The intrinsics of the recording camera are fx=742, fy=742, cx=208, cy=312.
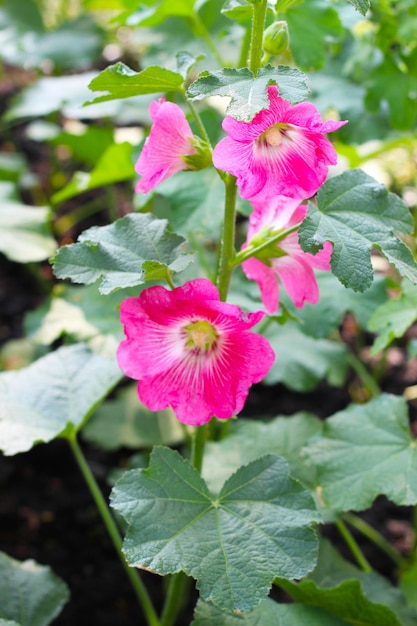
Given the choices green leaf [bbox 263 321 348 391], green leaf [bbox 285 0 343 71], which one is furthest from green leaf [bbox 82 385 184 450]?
green leaf [bbox 285 0 343 71]

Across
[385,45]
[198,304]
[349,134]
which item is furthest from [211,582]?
[385,45]

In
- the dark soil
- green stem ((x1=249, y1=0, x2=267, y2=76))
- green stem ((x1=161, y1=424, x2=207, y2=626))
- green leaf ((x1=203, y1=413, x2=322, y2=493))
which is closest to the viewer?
green stem ((x1=249, y1=0, x2=267, y2=76))

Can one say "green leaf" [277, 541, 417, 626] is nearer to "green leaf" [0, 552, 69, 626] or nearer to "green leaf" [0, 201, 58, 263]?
"green leaf" [0, 552, 69, 626]

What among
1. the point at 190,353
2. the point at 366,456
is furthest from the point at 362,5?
the point at 366,456

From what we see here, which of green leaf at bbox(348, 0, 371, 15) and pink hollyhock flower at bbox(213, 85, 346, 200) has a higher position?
green leaf at bbox(348, 0, 371, 15)

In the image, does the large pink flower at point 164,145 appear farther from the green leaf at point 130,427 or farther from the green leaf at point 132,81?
the green leaf at point 130,427
